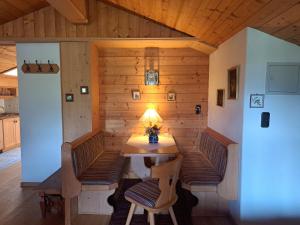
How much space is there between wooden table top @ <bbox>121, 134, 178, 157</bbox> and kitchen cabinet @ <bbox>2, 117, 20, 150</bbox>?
3751 millimetres

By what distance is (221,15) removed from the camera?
214cm

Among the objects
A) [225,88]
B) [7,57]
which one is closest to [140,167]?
[225,88]

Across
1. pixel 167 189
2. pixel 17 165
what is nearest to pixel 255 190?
pixel 167 189

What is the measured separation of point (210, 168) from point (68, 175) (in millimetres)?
1617

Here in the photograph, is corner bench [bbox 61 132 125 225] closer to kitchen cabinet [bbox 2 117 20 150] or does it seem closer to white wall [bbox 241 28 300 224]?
white wall [bbox 241 28 300 224]

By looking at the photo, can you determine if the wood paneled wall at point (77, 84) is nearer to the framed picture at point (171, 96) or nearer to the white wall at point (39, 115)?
the white wall at point (39, 115)

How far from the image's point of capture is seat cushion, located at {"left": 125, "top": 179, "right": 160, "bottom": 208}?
203 centimetres

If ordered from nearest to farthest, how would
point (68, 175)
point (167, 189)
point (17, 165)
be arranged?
point (167, 189) < point (68, 175) < point (17, 165)

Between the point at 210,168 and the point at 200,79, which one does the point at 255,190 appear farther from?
the point at 200,79

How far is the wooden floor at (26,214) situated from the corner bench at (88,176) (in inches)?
6.0

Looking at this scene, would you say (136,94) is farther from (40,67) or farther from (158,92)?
(40,67)

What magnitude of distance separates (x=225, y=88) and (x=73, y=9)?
2036 millimetres

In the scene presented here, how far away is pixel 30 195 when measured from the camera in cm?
313

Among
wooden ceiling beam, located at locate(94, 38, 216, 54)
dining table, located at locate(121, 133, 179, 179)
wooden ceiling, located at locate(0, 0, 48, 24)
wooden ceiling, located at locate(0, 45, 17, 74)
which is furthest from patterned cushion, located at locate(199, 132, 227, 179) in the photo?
wooden ceiling, located at locate(0, 45, 17, 74)
